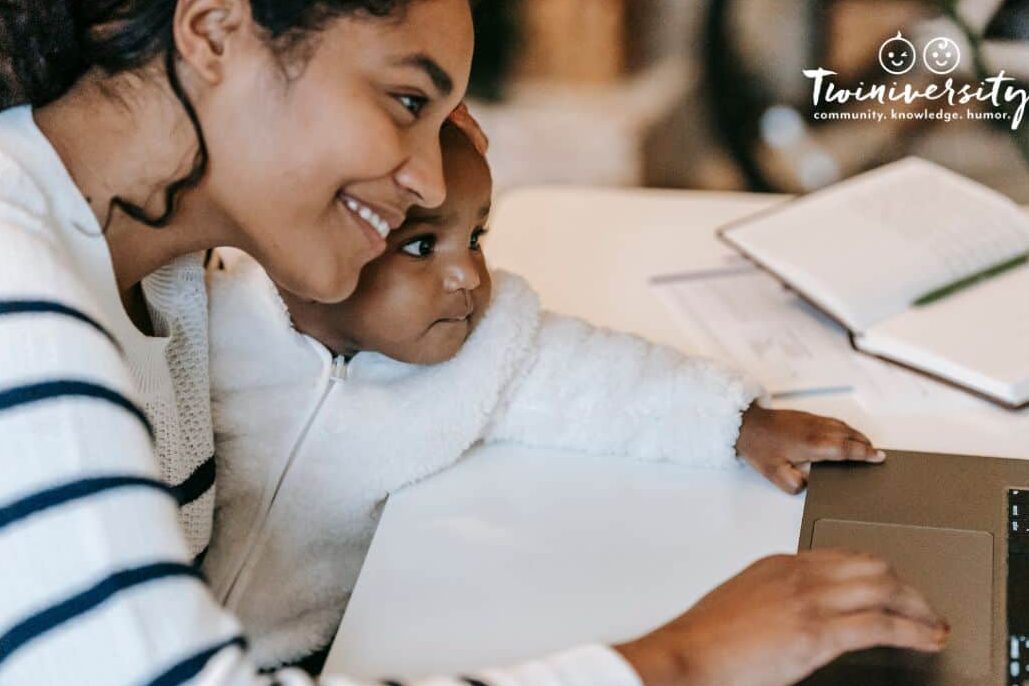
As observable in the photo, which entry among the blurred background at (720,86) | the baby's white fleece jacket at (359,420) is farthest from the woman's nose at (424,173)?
the blurred background at (720,86)

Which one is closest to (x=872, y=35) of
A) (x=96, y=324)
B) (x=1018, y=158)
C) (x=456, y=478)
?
(x=1018, y=158)

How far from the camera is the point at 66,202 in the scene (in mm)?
818

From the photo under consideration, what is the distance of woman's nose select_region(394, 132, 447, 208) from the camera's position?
33.5 inches

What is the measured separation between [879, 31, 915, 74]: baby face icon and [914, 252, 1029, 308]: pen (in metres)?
0.27

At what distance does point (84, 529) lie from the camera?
0.65 m

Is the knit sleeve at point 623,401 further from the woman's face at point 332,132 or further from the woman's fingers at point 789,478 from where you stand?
the woman's face at point 332,132

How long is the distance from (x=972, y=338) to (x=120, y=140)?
0.73 m

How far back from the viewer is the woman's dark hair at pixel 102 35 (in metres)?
0.76

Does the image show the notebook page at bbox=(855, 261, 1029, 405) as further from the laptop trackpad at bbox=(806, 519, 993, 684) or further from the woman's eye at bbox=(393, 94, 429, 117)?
the woman's eye at bbox=(393, 94, 429, 117)

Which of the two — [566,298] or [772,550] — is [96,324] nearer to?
[772,550]

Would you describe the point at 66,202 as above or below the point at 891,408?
above

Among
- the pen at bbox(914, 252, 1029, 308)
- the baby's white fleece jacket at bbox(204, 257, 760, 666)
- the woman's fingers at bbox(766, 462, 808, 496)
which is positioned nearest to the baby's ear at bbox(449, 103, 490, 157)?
the baby's white fleece jacket at bbox(204, 257, 760, 666)

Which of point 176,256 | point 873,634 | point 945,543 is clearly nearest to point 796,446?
point 945,543

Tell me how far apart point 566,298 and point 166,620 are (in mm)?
709
